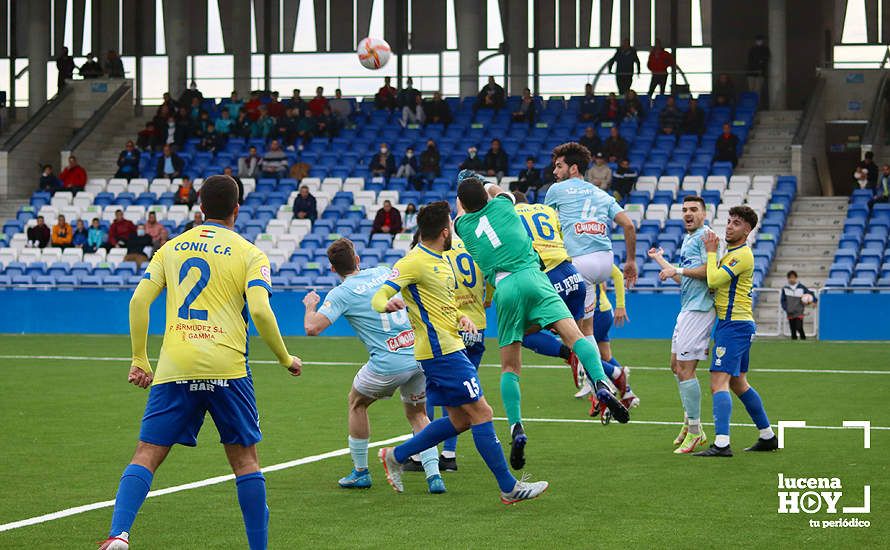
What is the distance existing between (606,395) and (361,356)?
44.2 feet

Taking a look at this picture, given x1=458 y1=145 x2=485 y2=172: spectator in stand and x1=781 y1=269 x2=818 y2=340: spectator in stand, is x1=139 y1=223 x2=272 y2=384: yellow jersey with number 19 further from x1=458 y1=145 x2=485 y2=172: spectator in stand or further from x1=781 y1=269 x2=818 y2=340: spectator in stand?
x1=458 y1=145 x2=485 y2=172: spectator in stand

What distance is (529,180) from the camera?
1178 inches

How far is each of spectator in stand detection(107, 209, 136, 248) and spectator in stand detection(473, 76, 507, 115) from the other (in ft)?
32.0

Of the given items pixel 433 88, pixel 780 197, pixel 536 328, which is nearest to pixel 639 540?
pixel 536 328

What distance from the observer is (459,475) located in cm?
999

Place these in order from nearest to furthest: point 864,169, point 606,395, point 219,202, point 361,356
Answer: point 219,202, point 606,395, point 361,356, point 864,169

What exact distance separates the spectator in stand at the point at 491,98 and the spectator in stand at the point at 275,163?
5.33 meters

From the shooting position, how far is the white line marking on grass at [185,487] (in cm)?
809

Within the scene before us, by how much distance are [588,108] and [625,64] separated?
2.09 metres

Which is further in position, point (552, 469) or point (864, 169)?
point (864, 169)

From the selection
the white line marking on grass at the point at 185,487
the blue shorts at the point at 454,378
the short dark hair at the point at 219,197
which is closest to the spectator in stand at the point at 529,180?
the white line marking on grass at the point at 185,487

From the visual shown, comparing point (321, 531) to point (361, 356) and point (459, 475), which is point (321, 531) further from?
point (361, 356)

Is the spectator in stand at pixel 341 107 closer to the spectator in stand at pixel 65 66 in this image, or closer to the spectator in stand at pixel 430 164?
the spectator in stand at pixel 430 164

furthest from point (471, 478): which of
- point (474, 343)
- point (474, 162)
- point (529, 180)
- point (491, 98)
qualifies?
point (491, 98)
